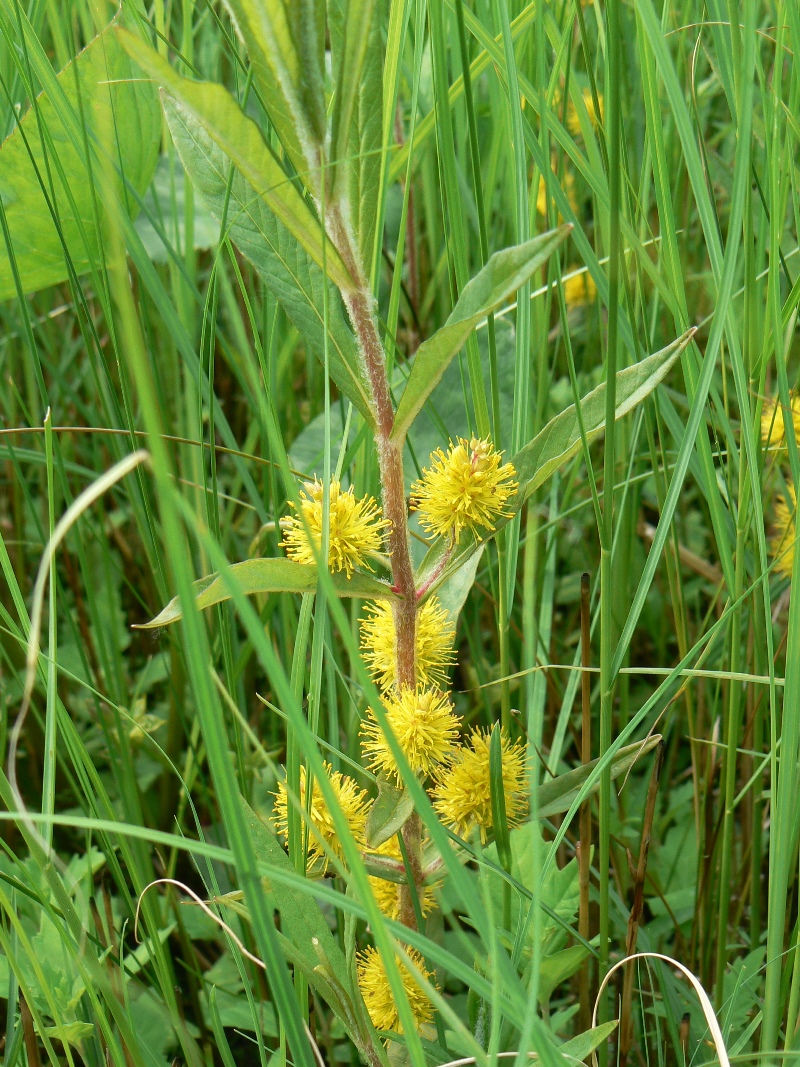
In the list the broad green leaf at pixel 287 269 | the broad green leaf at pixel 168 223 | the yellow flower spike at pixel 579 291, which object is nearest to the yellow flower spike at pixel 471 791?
the broad green leaf at pixel 287 269

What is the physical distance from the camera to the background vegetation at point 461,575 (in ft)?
1.86

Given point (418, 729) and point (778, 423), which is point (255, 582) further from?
point (778, 423)

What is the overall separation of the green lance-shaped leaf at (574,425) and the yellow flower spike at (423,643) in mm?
99

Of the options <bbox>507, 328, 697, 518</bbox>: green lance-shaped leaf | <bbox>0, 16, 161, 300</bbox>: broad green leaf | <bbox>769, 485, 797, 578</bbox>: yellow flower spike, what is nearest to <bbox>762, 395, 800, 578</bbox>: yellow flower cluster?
<bbox>769, 485, 797, 578</bbox>: yellow flower spike

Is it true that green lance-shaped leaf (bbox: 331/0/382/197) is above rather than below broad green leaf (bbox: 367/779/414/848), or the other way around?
above

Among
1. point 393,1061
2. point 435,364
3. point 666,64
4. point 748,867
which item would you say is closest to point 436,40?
point 666,64

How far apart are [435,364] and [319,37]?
17 centimetres

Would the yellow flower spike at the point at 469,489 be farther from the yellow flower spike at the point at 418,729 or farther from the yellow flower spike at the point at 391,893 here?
the yellow flower spike at the point at 391,893

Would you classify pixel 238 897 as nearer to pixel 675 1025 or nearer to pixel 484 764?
pixel 484 764

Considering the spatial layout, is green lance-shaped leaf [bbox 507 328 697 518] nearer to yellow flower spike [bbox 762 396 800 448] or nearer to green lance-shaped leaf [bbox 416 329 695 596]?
green lance-shaped leaf [bbox 416 329 695 596]

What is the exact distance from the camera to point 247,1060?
3.16ft

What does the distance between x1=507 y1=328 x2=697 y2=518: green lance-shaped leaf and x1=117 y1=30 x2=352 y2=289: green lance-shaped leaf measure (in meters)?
0.16

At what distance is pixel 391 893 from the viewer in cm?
72

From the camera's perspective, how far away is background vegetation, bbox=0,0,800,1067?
1.86 ft
